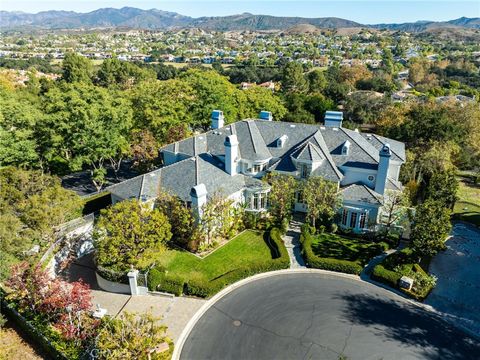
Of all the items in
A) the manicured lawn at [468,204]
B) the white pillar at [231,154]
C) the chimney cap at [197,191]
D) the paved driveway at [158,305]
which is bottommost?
the paved driveway at [158,305]

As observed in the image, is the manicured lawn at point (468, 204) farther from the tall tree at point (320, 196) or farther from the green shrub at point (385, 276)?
the green shrub at point (385, 276)

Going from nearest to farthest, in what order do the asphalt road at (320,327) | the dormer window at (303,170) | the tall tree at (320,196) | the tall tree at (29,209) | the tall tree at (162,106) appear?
the asphalt road at (320,327) < the tall tree at (29,209) < the tall tree at (320,196) < the dormer window at (303,170) < the tall tree at (162,106)

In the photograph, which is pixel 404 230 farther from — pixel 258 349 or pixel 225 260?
pixel 258 349

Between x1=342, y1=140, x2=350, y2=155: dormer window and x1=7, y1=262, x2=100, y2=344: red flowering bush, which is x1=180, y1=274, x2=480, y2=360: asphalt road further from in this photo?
x1=342, y1=140, x2=350, y2=155: dormer window

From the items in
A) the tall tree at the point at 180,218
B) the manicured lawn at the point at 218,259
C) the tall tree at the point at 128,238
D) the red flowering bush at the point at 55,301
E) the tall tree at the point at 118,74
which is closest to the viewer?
the red flowering bush at the point at 55,301

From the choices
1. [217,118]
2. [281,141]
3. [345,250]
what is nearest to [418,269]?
[345,250]

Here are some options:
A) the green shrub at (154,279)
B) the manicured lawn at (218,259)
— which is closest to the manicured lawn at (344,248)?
the manicured lawn at (218,259)

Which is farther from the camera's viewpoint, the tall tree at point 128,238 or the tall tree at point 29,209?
the tall tree at point 128,238

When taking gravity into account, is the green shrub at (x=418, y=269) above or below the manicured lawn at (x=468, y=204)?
above
